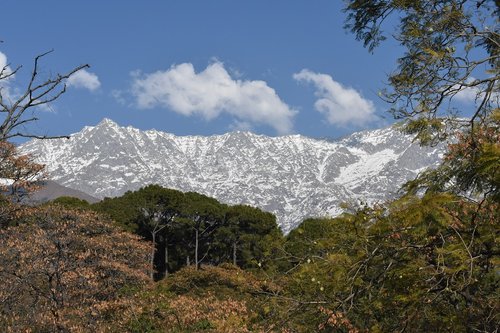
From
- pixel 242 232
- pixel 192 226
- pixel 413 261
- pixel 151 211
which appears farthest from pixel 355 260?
pixel 242 232

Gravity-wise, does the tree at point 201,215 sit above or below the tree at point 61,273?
above

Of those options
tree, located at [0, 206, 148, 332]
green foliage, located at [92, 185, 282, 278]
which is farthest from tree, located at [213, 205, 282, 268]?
tree, located at [0, 206, 148, 332]

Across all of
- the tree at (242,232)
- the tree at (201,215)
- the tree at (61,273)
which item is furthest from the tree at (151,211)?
the tree at (61,273)

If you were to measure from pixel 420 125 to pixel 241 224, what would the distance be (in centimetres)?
4500

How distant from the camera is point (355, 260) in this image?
4.86 meters

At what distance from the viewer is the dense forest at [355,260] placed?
4598 mm

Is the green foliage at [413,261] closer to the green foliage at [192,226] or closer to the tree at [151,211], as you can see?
the tree at [151,211]

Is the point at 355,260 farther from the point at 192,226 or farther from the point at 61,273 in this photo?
the point at 192,226

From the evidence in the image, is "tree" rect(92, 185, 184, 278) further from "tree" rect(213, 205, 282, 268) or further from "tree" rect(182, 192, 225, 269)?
"tree" rect(213, 205, 282, 268)

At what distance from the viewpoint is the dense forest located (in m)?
4.60

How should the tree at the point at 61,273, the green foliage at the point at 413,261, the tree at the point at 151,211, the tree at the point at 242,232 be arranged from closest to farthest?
1. the green foliage at the point at 413,261
2. the tree at the point at 61,273
3. the tree at the point at 151,211
4. the tree at the point at 242,232

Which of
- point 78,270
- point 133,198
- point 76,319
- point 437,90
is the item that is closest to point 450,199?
point 437,90

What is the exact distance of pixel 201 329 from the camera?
45.9ft

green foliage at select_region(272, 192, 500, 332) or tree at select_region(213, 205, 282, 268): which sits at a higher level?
tree at select_region(213, 205, 282, 268)
